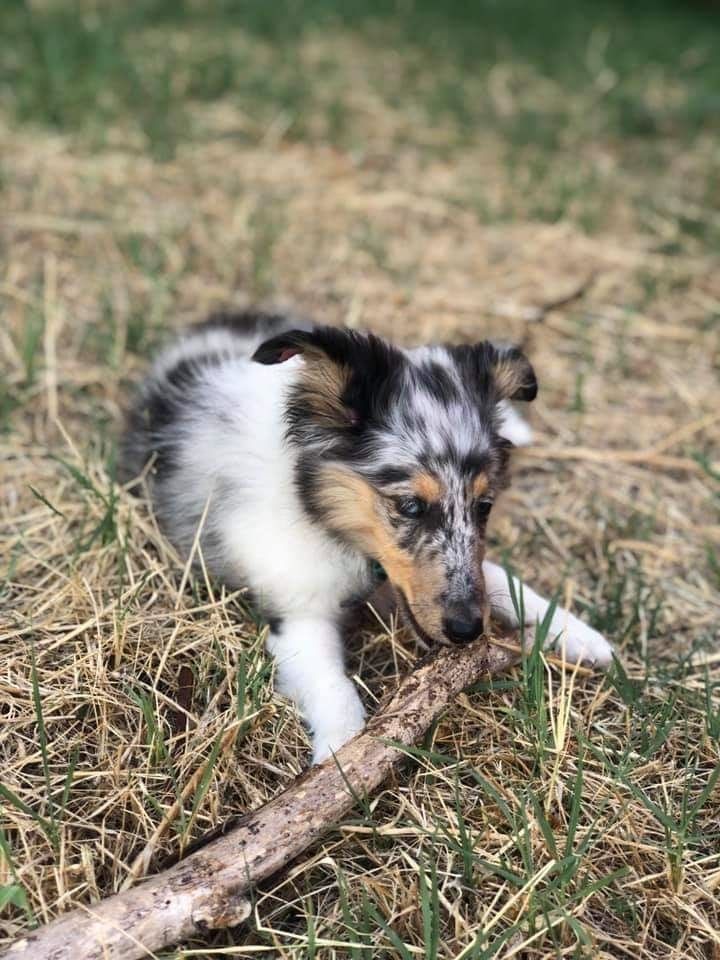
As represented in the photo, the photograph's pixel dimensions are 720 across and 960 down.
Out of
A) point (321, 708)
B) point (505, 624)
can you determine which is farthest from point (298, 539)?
point (505, 624)

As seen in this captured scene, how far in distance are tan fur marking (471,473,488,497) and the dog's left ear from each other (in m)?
0.43

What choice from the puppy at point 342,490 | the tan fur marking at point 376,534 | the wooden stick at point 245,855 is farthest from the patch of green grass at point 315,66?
the wooden stick at point 245,855

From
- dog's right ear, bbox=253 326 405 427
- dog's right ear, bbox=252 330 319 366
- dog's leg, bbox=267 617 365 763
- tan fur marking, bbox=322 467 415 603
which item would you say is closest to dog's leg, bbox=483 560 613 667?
tan fur marking, bbox=322 467 415 603

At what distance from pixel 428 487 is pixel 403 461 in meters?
0.11

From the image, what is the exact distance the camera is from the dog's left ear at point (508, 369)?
3264 millimetres

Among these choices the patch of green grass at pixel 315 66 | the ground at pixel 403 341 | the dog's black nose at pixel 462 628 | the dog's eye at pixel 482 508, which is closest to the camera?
the ground at pixel 403 341

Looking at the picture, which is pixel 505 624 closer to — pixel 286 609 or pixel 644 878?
pixel 286 609

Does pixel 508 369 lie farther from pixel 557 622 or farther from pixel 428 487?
pixel 557 622

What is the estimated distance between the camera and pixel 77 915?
2.15 metres

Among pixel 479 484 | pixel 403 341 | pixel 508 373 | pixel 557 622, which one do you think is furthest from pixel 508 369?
pixel 403 341

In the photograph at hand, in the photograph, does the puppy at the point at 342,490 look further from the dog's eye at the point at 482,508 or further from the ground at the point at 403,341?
the ground at the point at 403,341

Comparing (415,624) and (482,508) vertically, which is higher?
(482,508)

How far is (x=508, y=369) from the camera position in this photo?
3271 mm

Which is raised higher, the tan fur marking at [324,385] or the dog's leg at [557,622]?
the tan fur marking at [324,385]
